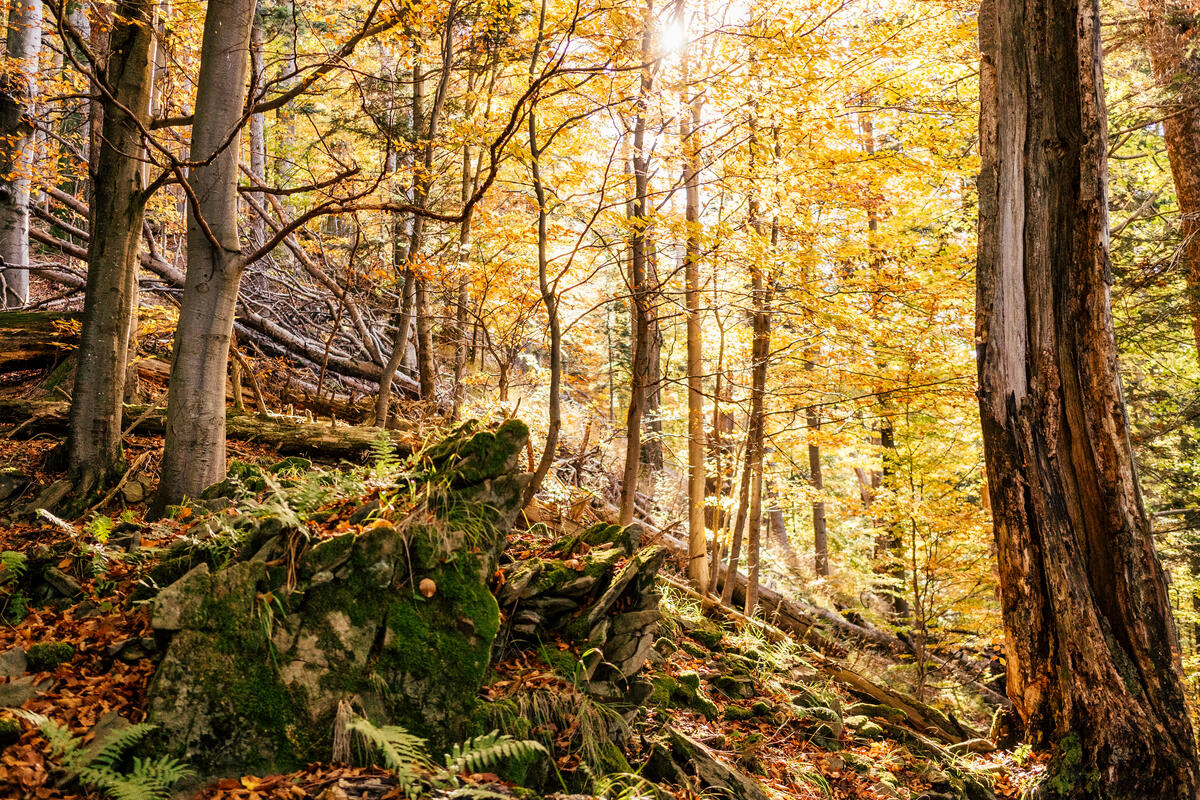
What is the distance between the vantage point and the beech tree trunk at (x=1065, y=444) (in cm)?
502

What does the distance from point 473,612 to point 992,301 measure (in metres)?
4.94

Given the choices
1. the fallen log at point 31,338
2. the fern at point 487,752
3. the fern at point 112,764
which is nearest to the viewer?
the fern at point 112,764

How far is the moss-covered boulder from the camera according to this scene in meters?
3.15

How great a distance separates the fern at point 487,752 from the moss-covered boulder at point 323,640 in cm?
22

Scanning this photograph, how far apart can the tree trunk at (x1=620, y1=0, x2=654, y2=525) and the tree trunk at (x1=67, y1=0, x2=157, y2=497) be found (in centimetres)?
441

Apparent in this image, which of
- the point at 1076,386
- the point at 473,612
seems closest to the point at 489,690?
the point at 473,612

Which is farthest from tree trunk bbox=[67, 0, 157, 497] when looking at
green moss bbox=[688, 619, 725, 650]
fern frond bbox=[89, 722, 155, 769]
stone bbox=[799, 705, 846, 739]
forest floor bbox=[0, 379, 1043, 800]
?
stone bbox=[799, 705, 846, 739]

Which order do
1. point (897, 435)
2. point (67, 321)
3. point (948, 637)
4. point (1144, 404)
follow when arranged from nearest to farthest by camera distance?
point (67, 321), point (897, 435), point (948, 637), point (1144, 404)

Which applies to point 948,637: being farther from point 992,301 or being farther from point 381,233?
point 381,233

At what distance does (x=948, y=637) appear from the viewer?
10.7m

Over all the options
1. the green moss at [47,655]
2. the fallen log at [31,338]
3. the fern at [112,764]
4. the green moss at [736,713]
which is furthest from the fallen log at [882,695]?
the fallen log at [31,338]

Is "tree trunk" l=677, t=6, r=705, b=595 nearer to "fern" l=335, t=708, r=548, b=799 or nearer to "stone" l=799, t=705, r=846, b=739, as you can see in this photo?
"stone" l=799, t=705, r=846, b=739

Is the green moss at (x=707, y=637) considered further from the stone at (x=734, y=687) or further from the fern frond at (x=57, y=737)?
the fern frond at (x=57, y=737)

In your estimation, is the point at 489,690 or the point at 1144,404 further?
the point at 1144,404
